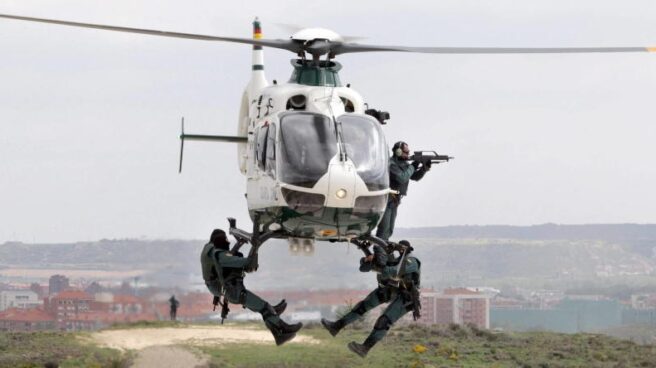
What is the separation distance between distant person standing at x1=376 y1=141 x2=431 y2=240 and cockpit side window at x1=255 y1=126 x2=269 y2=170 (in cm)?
278

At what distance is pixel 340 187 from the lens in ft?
80.3

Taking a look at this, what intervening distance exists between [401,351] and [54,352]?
9341 mm

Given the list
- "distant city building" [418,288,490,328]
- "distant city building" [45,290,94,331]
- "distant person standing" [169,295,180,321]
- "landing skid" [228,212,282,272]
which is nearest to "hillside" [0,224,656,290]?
"distant person standing" [169,295,180,321]

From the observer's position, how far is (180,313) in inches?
1708

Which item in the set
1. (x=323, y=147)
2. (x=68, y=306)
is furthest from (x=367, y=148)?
(x=68, y=306)

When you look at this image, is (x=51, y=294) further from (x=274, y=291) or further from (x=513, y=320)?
(x=513, y=320)

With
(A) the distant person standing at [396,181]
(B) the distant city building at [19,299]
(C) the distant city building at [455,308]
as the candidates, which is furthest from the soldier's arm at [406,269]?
(B) the distant city building at [19,299]

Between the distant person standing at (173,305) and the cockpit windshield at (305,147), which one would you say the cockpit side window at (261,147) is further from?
the distant person standing at (173,305)

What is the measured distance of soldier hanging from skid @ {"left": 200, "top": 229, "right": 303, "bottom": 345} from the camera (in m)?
26.8

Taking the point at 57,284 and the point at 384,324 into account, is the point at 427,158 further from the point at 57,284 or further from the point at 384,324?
the point at 57,284

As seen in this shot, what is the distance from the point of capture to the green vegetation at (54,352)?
3325cm

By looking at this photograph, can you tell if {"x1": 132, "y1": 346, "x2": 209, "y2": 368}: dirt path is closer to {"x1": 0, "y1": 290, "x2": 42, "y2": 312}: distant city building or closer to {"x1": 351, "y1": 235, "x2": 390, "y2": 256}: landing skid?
{"x1": 351, "y1": 235, "x2": 390, "y2": 256}: landing skid

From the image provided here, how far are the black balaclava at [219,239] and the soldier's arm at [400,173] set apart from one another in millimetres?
3841

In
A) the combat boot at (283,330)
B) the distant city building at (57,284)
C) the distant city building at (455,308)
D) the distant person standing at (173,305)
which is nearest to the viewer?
the combat boot at (283,330)
